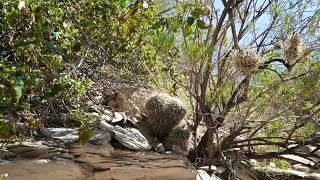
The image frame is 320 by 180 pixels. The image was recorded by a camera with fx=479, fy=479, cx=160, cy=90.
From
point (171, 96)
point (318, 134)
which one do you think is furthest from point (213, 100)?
point (318, 134)

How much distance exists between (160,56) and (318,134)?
158cm

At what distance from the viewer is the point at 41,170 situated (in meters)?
3.28

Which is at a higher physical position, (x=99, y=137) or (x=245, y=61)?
(x=245, y=61)

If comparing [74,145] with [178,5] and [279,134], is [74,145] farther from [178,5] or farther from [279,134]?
[279,134]

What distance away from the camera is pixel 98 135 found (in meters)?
3.67

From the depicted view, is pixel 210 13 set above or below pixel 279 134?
above

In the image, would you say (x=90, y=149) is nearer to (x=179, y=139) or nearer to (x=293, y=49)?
(x=179, y=139)

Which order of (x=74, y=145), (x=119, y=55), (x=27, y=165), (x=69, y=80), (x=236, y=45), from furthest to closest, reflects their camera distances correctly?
(x=119, y=55) < (x=236, y=45) < (x=74, y=145) < (x=27, y=165) < (x=69, y=80)

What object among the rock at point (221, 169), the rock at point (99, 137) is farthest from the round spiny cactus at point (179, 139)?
the rock at point (99, 137)

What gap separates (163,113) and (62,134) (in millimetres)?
993

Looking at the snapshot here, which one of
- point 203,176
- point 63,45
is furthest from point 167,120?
point 63,45

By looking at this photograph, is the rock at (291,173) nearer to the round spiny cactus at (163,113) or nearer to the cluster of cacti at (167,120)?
the cluster of cacti at (167,120)

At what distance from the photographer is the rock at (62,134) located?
354 centimetres

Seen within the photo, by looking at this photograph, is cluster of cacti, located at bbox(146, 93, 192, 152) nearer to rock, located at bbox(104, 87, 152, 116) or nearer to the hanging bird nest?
rock, located at bbox(104, 87, 152, 116)
